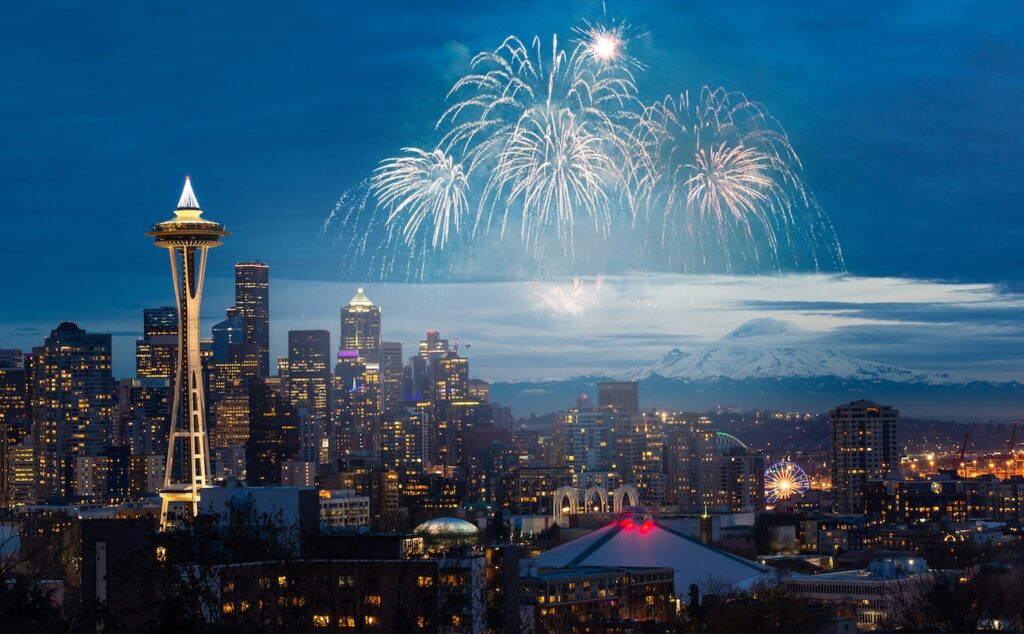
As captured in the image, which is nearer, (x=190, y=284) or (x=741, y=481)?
(x=190, y=284)

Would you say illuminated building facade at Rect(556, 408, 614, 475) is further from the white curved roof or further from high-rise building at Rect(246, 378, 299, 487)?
the white curved roof

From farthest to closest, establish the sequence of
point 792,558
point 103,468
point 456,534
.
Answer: point 103,468
point 792,558
point 456,534

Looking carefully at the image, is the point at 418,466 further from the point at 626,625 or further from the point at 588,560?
the point at 626,625

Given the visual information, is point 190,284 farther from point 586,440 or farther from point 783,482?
point 586,440

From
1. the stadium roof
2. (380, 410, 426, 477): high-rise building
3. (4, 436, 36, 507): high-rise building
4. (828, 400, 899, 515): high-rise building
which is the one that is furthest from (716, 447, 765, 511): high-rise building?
the stadium roof

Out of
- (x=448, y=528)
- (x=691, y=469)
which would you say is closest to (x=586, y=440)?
(x=691, y=469)

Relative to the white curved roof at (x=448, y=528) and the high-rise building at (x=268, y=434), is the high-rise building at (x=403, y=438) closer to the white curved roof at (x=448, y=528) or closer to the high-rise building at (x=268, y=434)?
the high-rise building at (x=268, y=434)

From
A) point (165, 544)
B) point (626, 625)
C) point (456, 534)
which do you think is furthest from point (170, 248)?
point (165, 544)
